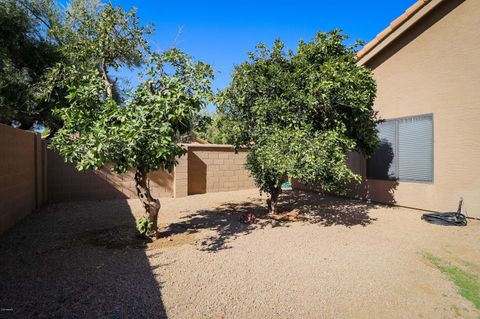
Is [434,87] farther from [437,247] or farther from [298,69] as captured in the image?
[437,247]

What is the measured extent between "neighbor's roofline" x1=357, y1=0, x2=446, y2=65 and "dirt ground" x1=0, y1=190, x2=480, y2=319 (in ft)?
17.3

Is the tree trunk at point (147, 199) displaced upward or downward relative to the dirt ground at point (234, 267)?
upward

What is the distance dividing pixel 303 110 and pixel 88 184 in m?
7.97

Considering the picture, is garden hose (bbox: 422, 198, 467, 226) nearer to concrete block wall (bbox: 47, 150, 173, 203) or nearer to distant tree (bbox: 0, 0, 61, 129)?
concrete block wall (bbox: 47, 150, 173, 203)

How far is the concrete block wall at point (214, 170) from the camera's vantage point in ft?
41.2

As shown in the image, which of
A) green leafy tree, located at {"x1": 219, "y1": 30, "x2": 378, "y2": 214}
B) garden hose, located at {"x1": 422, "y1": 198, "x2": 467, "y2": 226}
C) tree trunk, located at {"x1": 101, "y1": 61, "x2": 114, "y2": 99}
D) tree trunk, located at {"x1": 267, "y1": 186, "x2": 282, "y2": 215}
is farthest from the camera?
tree trunk, located at {"x1": 267, "y1": 186, "x2": 282, "y2": 215}

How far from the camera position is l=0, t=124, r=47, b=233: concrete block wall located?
20.4 feet

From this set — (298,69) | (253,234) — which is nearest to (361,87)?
(298,69)

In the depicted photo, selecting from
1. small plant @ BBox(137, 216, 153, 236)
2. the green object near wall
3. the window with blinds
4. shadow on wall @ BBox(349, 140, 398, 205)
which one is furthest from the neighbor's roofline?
small plant @ BBox(137, 216, 153, 236)

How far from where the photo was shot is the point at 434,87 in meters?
8.17

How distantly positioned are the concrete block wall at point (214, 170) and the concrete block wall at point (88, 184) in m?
1.35

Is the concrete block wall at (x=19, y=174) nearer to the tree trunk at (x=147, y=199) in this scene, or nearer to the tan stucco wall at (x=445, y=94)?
the tree trunk at (x=147, y=199)

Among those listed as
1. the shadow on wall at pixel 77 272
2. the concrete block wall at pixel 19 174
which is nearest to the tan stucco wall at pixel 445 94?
Answer: the shadow on wall at pixel 77 272

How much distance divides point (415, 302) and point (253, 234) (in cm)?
338
